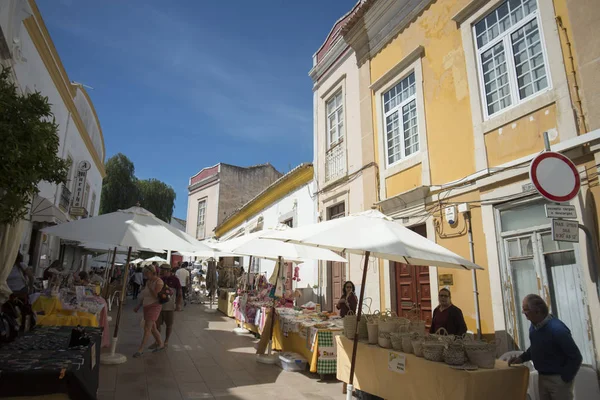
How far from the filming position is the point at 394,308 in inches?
319

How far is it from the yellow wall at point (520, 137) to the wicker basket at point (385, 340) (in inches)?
134

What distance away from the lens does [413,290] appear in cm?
782

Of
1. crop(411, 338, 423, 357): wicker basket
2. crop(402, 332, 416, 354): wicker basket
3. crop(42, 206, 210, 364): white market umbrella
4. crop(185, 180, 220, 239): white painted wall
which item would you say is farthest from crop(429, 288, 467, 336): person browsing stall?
crop(185, 180, 220, 239): white painted wall

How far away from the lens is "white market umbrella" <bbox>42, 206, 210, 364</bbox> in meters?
5.89

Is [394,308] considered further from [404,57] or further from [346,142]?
[404,57]

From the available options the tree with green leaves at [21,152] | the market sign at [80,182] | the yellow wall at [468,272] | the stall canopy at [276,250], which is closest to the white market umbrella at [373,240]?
the yellow wall at [468,272]

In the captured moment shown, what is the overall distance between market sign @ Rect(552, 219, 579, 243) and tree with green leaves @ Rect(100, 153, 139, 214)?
89.6 ft

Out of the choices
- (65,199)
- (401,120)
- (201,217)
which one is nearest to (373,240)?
(401,120)

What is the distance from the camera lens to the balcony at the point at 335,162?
424 inches

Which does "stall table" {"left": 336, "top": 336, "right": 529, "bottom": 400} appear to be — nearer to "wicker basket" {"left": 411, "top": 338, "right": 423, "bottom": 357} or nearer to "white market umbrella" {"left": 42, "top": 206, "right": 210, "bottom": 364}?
"wicker basket" {"left": 411, "top": 338, "right": 423, "bottom": 357}

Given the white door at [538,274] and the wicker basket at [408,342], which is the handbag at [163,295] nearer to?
the wicker basket at [408,342]

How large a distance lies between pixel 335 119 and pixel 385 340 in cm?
833

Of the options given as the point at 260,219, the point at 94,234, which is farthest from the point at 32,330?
the point at 260,219

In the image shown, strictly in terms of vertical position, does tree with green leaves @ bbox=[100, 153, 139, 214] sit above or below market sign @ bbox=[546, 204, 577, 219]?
above
